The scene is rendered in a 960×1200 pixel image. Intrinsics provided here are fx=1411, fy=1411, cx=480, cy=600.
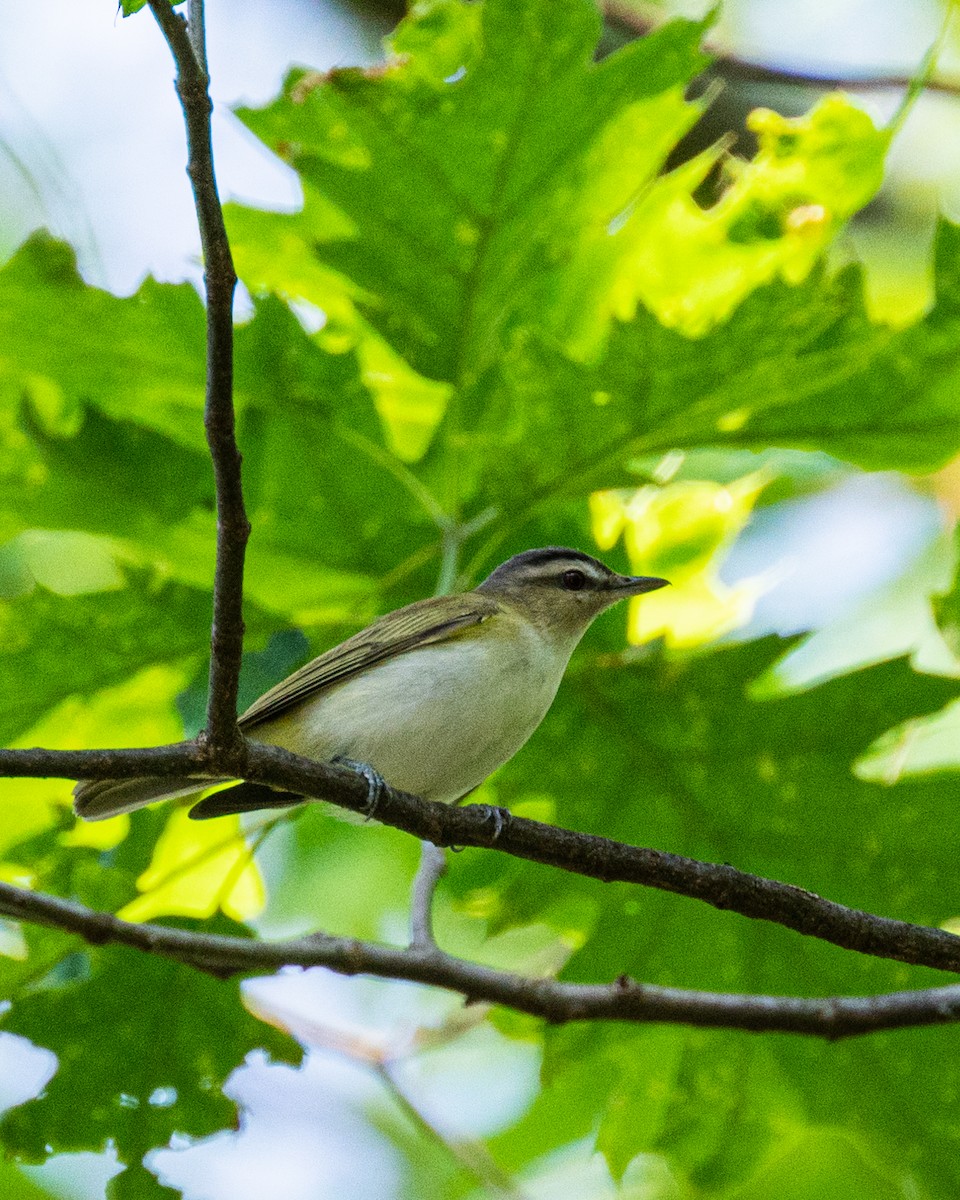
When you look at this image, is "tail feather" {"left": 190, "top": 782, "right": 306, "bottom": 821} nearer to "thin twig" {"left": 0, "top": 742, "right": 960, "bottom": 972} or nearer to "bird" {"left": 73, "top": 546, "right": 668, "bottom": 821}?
"bird" {"left": 73, "top": 546, "right": 668, "bottom": 821}

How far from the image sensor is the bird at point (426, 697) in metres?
3.78

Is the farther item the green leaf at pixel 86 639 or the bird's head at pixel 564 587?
the bird's head at pixel 564 587

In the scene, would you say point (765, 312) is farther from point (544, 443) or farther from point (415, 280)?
point (415, 280)

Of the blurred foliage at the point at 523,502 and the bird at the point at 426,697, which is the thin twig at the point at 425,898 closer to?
the bird at the point at 426,697

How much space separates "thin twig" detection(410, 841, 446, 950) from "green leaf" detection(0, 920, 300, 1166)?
23.3 inches

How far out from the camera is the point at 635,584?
14.0 feet

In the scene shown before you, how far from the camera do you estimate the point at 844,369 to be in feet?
12.3

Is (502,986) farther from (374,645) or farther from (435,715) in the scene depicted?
(374,645)

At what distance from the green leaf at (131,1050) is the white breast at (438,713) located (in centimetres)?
59

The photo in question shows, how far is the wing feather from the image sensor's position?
3.91m

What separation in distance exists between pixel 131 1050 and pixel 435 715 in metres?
1.21

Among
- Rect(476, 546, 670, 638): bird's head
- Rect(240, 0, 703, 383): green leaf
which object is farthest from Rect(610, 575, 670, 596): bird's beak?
Rect(240, 0, 703, 383): green leaf

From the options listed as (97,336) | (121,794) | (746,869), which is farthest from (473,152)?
(746,869)

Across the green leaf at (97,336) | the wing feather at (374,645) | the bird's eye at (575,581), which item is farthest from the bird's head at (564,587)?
the green leaf at (97,336)
